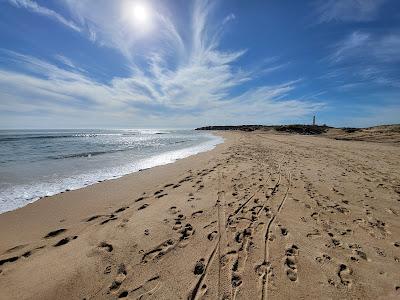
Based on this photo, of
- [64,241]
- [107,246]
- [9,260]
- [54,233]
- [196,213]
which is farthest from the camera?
[196,213]

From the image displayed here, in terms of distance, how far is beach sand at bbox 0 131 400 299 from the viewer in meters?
3.42

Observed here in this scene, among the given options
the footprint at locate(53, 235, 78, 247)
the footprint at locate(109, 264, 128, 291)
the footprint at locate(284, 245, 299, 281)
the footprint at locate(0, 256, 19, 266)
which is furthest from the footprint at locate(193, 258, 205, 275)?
the footprint at locate(0, 256, 19, 266)

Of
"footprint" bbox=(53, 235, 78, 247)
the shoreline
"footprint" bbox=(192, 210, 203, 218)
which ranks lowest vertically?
the shoreline

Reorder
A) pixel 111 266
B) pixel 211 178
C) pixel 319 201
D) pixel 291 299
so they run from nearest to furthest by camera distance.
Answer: pixel 291 299, pixel 111 266, pixel 319 201, pixel 211 178

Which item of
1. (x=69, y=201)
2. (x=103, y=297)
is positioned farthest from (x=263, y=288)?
(x=69, y=201)

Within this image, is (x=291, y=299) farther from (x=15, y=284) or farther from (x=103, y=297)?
(x=15, y=284)

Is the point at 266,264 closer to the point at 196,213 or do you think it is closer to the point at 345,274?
the point at 345,274

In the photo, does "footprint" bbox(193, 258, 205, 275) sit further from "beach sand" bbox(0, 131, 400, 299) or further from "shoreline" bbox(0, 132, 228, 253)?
"shoreline" bbox(0, 132, 228, 253)

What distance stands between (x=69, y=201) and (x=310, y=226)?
273 inches

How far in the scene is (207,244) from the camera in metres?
4.55

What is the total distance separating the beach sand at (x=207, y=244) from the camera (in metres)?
3.42

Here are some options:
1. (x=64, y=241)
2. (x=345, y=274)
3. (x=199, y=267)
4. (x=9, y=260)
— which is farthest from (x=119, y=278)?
(x=345, y=274)

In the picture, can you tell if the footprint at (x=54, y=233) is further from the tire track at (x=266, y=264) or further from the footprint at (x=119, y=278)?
the tire track at (x=266, y=264)

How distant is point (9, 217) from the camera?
603 centimetres
